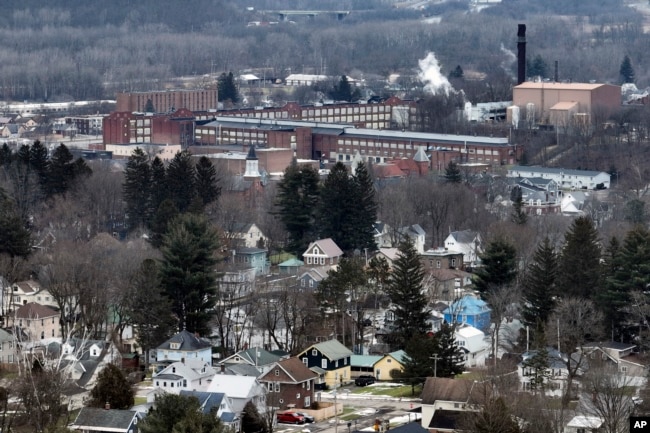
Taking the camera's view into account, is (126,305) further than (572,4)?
No

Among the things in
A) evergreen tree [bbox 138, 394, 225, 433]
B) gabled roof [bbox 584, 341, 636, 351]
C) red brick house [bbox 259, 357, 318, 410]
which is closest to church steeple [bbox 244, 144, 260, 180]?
gabled roof [bbox 584, 341, 636, 351]

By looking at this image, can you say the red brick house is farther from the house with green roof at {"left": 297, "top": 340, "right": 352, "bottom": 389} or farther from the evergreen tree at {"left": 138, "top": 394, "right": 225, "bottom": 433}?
the evergreen tree at {"left": 138, "top": 394, "right": 225, "bottom": 433}

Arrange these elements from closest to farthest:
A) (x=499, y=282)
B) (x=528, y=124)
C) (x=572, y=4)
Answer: (x=499, y=282) < (x=528, y=124) < (x=572, y=4)

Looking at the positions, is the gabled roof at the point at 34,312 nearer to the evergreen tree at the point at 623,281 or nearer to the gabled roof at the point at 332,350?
the gabled roof at the point at 332,350

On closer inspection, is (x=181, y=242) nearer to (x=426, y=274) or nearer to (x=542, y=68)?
(x=426, y=274)

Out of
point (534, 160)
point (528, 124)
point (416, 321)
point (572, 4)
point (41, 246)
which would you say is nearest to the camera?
point (416, 321)

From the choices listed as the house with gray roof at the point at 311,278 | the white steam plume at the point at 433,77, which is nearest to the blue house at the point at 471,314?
the house with gray roof at the point at 311,278

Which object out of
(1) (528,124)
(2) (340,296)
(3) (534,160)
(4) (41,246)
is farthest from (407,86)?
(2) (340,296)
